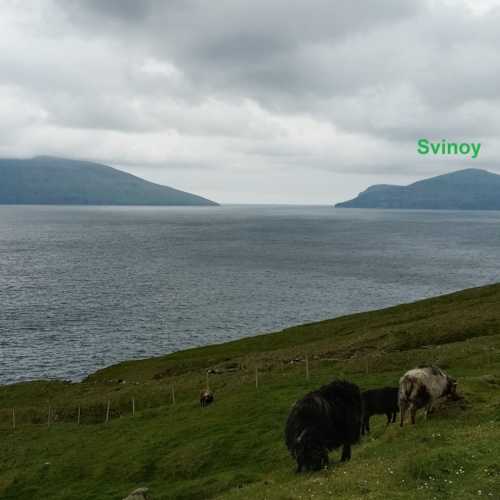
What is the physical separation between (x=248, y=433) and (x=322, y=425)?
12.1 meters

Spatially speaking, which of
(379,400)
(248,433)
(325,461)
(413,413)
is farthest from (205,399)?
(325,461)

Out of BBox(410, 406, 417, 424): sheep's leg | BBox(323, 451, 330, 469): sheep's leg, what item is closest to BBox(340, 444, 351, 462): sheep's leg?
BBox(323, 451, 330, 469): sheep's leg

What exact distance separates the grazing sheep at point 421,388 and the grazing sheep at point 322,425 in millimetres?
2753

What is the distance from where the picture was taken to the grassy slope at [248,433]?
15.6 meters

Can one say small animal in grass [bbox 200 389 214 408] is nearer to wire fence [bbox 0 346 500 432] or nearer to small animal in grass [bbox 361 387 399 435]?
wire fence [bbox 0 346 500 432]

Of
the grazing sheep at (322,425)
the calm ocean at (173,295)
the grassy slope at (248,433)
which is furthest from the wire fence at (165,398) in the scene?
the calm ocean at (173,295)

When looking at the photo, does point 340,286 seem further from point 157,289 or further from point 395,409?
point 395,409

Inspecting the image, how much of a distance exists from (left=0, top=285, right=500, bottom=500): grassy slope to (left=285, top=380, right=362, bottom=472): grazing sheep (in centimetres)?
79

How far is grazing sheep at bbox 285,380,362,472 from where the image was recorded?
1672 cm

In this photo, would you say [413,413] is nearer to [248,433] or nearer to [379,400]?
[379,400]

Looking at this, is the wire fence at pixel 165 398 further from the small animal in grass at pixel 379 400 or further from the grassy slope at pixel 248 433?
the small animal in grass at pixel 379 400

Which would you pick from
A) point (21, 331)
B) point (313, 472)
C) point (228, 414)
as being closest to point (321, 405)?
point (313, 472)

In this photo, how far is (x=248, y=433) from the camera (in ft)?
91.4

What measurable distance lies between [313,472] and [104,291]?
118 metres
